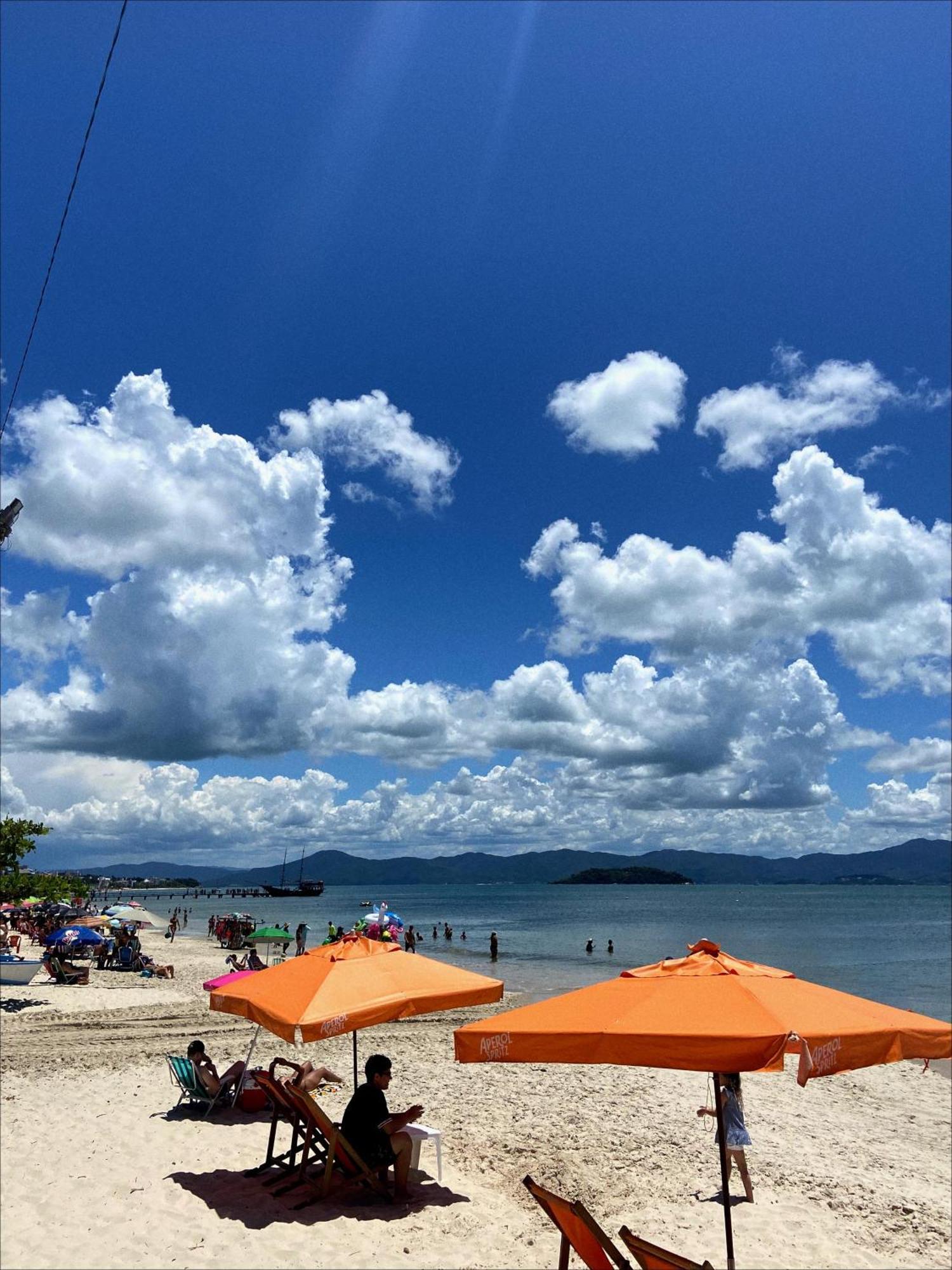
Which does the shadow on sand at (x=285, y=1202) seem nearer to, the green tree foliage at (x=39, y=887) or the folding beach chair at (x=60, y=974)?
the green tree foliage at (x=39, y=887)

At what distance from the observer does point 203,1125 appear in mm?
9195

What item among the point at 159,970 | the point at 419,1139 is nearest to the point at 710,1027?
the point at 419,1139

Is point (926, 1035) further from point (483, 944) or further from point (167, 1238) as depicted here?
point (483, 944)

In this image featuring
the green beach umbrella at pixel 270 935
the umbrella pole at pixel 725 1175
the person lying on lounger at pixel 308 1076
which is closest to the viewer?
Result: the umbrella pole at pixel 725 1175

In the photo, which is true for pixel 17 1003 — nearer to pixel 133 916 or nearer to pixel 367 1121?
pixel 367 1121

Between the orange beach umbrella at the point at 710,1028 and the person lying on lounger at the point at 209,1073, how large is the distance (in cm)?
616

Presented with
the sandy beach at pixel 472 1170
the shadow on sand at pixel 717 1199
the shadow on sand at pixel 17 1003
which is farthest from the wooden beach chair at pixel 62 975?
the shadow on sand at pixel 717 1199

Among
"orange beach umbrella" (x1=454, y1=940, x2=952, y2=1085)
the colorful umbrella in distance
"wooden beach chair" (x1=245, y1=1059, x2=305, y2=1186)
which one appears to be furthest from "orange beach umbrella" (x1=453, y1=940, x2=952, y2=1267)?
the colorful umbrella in distance

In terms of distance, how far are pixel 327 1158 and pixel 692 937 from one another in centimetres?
6066

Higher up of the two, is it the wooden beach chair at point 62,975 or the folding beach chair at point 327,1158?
the folding beach chair at point 327,1158

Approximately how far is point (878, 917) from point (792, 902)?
167 ft

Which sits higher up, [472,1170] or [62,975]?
[472,1170]

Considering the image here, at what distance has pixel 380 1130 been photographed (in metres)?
7.11

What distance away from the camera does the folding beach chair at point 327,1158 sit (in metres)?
7.00
